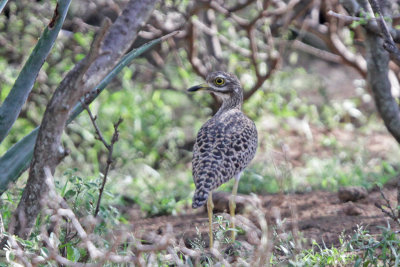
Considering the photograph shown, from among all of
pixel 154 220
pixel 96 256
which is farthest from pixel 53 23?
pixel 154 220

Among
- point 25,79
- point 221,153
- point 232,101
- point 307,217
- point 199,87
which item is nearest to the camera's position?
point 25,79

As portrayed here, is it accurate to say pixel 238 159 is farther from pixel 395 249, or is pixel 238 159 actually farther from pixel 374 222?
pixel 395 249

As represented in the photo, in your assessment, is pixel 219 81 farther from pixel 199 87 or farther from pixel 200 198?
pixel 200 198

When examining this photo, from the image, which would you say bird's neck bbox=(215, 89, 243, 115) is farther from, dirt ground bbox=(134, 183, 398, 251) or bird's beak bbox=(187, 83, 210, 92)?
dirt ground bbox=(134, 183, 398, 251)

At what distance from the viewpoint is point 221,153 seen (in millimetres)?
4398

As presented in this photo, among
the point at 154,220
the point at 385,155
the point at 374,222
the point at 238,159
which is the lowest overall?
the point at 385,155

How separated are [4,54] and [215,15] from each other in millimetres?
2557

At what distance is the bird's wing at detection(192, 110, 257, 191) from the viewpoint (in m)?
4.21

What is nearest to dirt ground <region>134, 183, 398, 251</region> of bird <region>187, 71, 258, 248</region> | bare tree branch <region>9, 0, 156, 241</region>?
Answer: bird <region>187, 71, 258, 248</region>

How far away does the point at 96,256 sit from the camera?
264 cm

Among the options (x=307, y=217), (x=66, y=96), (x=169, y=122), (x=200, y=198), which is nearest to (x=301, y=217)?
(x=307, y=217)

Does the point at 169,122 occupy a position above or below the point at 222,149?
below

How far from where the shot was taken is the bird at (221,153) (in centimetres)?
415

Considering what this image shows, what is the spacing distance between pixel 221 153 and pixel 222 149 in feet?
0.15
